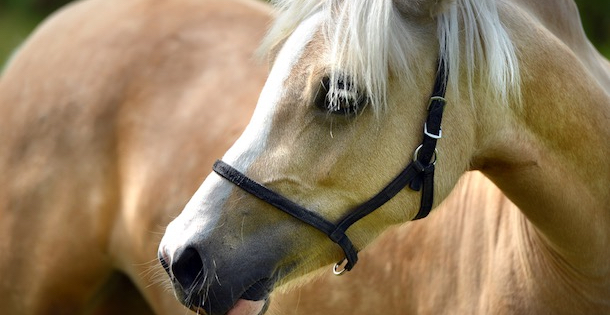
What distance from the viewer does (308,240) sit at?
1991mm

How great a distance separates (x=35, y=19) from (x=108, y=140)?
26.6 ft

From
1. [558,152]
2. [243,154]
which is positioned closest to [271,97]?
[243,154]

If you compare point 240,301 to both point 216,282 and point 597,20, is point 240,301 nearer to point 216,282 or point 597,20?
point 216,282

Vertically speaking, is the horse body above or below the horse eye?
below

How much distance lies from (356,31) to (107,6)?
6.58 ft

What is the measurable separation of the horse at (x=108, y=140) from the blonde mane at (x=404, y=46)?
1254 mm

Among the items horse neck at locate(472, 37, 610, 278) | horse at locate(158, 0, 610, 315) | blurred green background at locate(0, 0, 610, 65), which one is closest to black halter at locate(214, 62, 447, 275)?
horse at locate(158, 0, 610, 315)

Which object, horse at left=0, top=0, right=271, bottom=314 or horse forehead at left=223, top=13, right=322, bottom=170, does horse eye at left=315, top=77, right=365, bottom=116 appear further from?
horse at left=0, top=0, right=271, bottom=314

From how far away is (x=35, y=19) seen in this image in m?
10.8

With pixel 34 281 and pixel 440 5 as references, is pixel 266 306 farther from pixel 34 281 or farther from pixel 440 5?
pixel 34 281

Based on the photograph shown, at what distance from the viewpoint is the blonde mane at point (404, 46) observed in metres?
1.90

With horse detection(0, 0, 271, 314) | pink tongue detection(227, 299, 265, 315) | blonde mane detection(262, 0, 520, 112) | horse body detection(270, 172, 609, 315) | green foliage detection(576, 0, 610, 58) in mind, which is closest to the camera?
blonde mane detection(262, 0, 520, 112)

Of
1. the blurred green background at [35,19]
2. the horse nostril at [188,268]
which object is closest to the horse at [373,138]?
the horse nostril at [188,268]

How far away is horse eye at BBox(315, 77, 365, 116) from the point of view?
6.27 feet
